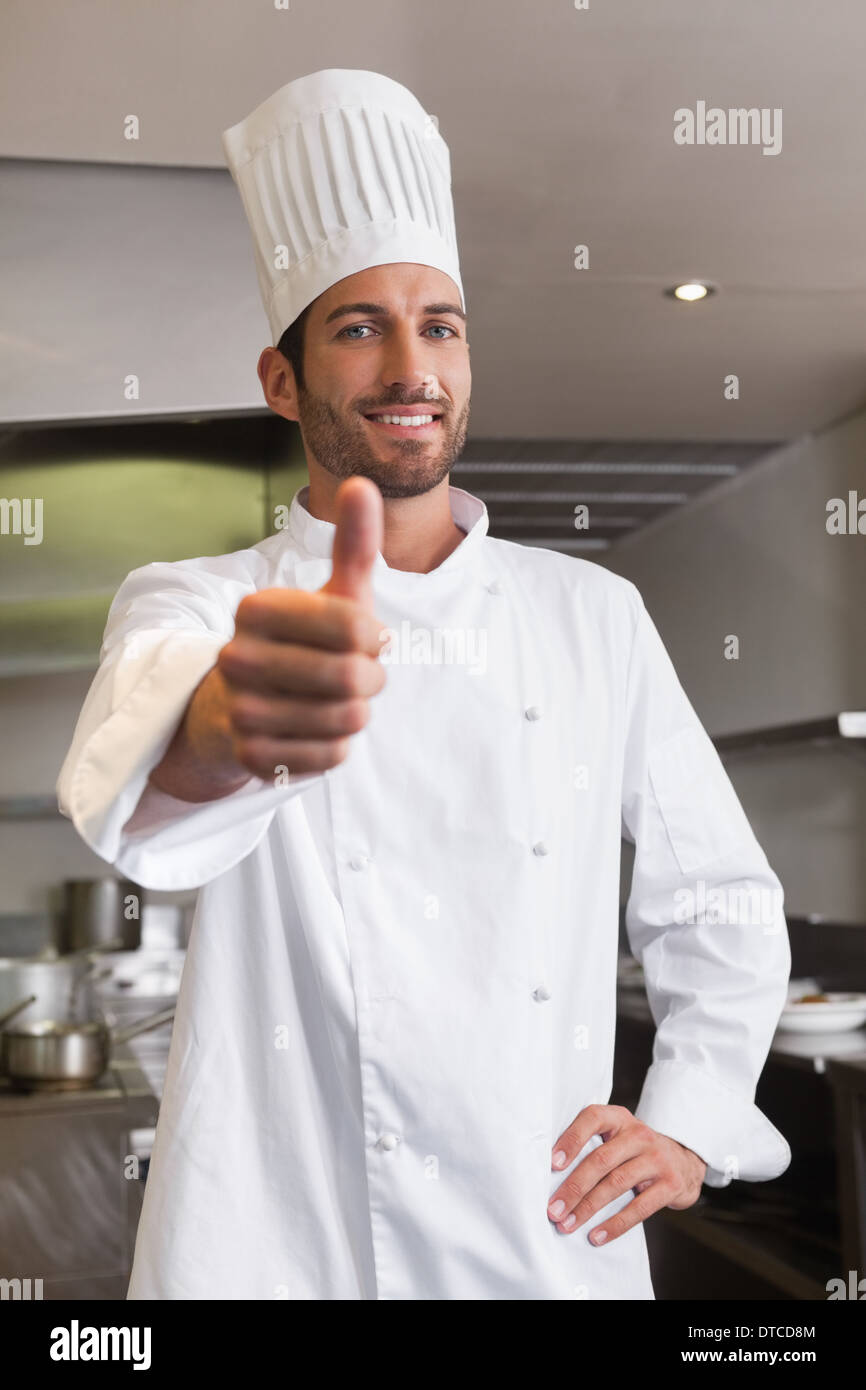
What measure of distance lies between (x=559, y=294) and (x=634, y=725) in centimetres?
162

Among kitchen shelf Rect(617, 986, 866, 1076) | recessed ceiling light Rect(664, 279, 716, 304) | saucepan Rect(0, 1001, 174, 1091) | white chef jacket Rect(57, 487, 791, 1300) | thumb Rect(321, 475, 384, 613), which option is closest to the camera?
thumb Rect(321, 475, 384, 613)

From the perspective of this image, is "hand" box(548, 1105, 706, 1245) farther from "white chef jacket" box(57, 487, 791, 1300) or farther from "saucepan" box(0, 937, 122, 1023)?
"saucepan" box(0, 937, 122, 1023)

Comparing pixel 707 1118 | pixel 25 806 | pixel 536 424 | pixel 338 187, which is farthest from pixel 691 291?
pixel 25 806

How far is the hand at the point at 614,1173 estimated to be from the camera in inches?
34.2

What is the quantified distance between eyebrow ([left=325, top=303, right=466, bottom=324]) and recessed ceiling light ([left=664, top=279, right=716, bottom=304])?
157 centimetres

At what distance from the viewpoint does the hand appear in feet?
2.85

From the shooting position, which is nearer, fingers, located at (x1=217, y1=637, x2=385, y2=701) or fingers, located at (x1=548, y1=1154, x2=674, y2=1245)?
fingers, located at (x1=217, y1=637, x2=385, y2=701)

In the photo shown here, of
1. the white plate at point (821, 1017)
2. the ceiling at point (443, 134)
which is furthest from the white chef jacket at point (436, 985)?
the white plate at point (821, 1017)

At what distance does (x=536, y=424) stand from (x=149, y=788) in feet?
9.07

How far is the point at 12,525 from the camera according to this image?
8.34 feet

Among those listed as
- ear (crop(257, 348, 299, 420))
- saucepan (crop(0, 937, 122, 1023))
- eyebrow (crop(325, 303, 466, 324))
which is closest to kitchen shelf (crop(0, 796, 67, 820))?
saucepan (crop(0, 937, 122, 1023))

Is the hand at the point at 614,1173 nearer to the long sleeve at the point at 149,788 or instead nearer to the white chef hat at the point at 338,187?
the long sleeve at the point at 149,788

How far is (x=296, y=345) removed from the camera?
102cm
